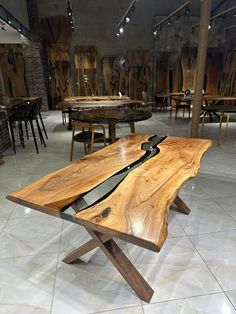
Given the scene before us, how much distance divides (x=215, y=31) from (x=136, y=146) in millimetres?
9617

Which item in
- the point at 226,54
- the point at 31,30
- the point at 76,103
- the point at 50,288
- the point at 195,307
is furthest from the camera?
the point at 226,54

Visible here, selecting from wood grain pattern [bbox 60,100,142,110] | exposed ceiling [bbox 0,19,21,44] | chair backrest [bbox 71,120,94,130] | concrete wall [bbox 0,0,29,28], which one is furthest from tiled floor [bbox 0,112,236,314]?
exposed ceiling [bbox 0,19,21,44]

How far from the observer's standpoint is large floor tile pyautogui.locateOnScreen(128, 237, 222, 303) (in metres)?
1.50

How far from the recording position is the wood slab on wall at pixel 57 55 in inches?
349

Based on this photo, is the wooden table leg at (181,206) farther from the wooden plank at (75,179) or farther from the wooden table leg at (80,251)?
the wooden table leg at (80,251)

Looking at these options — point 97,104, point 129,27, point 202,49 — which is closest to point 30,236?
point 202,49

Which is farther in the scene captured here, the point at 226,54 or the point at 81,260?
the point at 226,54

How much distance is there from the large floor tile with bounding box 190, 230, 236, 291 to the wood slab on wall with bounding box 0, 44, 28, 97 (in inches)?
320

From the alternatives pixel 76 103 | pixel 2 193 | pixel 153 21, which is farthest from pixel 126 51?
pixel 2 193

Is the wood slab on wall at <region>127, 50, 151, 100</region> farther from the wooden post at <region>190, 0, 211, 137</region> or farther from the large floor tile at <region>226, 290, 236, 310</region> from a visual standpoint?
the large floor tile at <region>226, 290, 236, 310</region>

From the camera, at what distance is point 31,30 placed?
26.8 feet

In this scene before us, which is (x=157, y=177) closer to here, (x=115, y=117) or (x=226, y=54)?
(x=115, y=117)

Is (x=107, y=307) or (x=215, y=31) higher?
(x=215, y=31)

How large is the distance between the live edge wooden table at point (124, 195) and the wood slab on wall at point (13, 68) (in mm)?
7673
